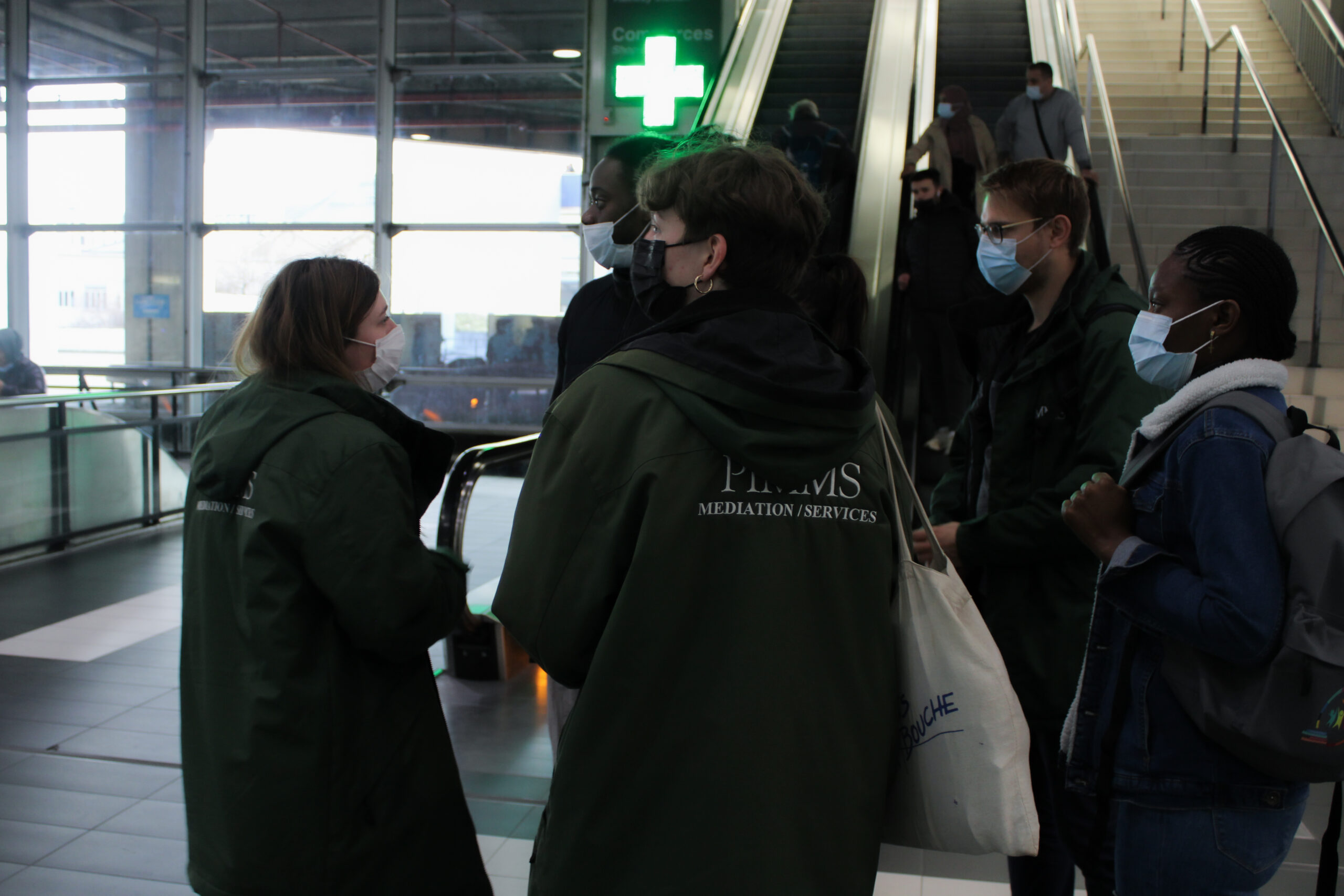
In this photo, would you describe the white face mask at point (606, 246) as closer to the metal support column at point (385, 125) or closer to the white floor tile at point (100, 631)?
the white floor tile at point (100, 631)

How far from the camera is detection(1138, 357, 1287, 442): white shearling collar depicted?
1.51m

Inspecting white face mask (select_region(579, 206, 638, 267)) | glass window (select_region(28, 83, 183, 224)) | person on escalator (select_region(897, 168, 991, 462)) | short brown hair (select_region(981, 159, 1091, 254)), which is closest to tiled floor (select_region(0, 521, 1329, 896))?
white face mask (select_region(579, 206, 638, 267))

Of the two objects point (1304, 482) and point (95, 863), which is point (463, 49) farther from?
point (1304, 482)

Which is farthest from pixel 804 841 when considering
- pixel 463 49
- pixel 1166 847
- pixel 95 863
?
pixel 463 49

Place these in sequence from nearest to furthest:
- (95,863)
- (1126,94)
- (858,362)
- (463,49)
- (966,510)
Result: (858,362) < (966,510) < (95,863) < (1126,94) < (463,49)

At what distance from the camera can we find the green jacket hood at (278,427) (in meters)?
1.77

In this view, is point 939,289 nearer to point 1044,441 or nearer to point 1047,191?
point 1047,191

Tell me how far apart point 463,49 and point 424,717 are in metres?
11.6

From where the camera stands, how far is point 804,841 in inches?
52.4

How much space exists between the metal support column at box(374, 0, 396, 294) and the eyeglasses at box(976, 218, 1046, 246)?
10.6m

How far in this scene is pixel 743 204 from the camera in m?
1.41

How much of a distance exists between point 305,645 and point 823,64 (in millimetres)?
9419

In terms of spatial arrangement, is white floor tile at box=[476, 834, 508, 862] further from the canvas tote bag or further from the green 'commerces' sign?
the green 'commerces' sign

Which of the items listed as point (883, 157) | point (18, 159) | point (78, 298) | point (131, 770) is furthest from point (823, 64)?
point (18, 159)
